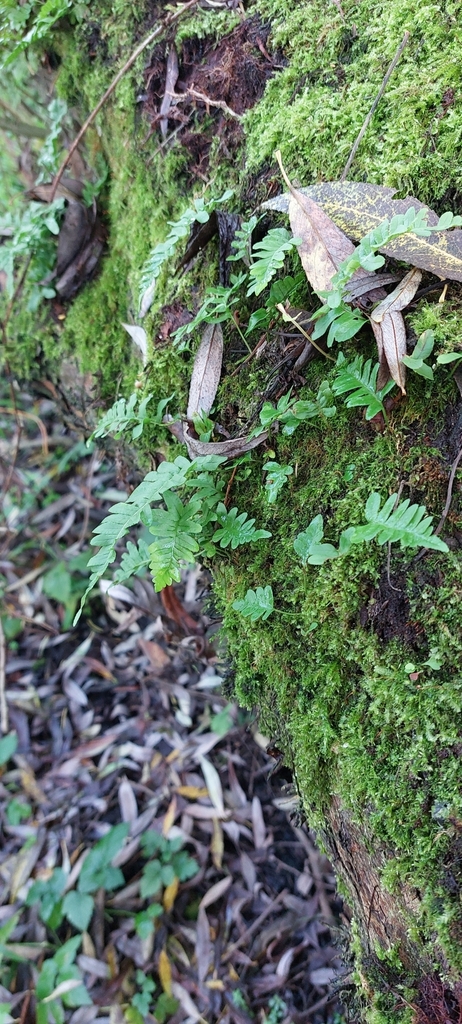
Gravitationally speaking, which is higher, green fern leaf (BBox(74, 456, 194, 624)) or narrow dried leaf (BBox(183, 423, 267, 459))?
green fern leaf (BBox(74, 456, 194, 624))

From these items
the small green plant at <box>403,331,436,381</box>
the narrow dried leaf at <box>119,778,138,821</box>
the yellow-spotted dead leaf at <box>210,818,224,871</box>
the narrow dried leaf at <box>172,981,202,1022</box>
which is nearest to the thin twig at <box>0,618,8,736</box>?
the narrow dried leaf at <box>119,778,138,821</box>

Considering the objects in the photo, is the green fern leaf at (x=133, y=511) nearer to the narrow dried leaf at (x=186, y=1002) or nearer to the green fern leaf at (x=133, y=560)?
the green fern leaf at (x=133, y=560)

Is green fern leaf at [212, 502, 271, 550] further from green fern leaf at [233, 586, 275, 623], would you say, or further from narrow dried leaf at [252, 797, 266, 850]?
narrow dried leaf at [252, 797, 266, 850]

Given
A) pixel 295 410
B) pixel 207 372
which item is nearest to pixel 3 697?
pixel 207 372

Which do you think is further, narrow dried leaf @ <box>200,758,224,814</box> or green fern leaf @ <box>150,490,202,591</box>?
narrow dried leaf @ <box>200,758,224,814</box>

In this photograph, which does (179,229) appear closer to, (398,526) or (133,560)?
(133,560)

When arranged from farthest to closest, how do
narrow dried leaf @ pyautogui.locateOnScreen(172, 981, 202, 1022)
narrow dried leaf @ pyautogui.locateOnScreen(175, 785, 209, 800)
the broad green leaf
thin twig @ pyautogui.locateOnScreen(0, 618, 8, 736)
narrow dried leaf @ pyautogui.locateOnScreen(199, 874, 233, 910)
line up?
1. thin twig @ pyautogui.locateOnScreen(0, 618, 8, 736)
2. the broad green leaf
3. narrow dried leaf @ pyautogui.locateOnScreen(175, 785, 209, 800)
4. narrow dried leaf @ pyautogui.locateOnScreen(199, 874, 233, 910)
5. narrow dried leaf @ pyautogui.locateOnScreen(172, 981, 202, 1022)

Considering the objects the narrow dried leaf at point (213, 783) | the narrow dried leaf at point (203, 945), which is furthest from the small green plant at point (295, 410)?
the narrow dried leaf at point (203, 945)
